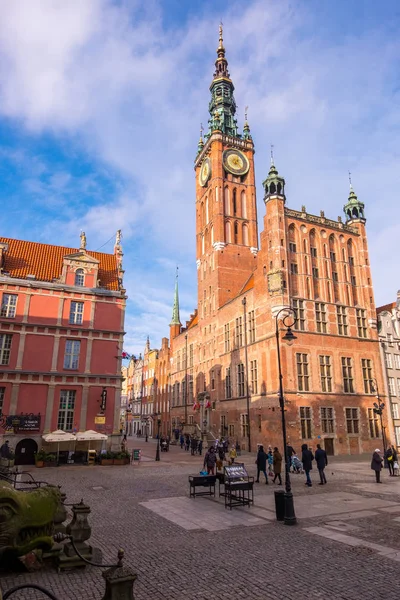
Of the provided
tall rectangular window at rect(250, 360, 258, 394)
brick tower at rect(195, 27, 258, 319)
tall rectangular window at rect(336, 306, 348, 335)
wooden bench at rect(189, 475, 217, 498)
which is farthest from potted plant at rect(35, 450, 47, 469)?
brick tower at rect(195, 27, 258, 319)

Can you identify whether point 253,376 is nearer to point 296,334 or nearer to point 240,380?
point 240,380

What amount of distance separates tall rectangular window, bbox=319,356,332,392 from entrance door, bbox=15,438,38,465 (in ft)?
78.7

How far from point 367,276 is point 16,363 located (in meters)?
34.0

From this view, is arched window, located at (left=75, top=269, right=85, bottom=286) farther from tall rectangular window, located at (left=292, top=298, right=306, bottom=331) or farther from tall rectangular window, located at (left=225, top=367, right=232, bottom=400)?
tall rectangular window, located at (left=225, top=367, right=232, bottom=400)

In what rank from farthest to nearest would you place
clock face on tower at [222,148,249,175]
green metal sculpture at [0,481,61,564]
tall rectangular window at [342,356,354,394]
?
clock face on tower at [222,148,249,175]
tall rectangular window at [342,356,354,394]
green metal sculpture at [0,481,61,564]

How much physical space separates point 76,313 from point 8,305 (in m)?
4.80

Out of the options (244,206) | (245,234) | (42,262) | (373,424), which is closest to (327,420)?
(373,424)

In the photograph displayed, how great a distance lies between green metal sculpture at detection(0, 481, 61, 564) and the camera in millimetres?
6914

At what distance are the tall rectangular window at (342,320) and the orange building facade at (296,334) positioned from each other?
4.4 inches

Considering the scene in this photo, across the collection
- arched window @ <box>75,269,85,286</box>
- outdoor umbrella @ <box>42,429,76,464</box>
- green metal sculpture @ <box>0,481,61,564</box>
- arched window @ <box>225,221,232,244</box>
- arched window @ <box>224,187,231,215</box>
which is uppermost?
arched window @ <box>224,187,231,215</box>

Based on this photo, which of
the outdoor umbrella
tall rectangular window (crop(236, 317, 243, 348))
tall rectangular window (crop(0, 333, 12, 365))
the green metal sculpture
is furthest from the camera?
tall rectangular window (crop(236, 317, 243, 348))

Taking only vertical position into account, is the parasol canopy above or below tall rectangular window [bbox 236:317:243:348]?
below

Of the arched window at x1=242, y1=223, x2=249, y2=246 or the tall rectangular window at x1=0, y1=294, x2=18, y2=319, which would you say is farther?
the arched window at x1=242, y1=223, x2=249, y2=246

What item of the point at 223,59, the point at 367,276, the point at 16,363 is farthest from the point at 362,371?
the point at 223,59
